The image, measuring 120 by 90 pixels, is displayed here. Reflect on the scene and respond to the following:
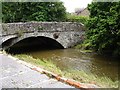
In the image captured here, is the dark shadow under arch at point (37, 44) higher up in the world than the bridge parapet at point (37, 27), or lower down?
lower down

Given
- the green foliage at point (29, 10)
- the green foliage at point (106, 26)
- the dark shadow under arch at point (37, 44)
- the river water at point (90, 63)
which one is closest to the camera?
the river water at point (90, 63)

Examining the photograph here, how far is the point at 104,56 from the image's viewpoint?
2041 cm

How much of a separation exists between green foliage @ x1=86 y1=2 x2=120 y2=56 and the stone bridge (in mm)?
4800

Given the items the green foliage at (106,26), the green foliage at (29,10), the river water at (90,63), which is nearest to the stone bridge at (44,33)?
the river water at (90,63)

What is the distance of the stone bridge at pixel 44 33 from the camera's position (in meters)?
21.9

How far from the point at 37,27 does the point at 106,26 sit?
23.5 ft

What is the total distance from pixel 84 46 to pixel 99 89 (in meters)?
18.7

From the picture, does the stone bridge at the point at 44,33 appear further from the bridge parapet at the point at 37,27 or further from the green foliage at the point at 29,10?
the green foliage at the point at 29,10

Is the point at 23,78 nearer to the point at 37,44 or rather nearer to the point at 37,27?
the point at 37,27

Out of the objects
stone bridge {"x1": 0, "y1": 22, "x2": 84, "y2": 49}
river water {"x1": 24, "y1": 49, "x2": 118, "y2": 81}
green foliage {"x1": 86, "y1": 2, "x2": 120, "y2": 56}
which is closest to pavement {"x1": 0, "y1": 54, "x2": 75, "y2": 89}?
river water {"x1": 24, "y1": 49, "x2": 118, "y2": 81}

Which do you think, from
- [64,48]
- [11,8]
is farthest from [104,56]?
[11,8]

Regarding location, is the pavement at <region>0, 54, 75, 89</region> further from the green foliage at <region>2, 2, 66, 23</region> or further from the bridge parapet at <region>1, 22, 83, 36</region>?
the green foliage at <region>2, 2, 66, 23</region>

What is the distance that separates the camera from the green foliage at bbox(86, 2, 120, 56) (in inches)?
716

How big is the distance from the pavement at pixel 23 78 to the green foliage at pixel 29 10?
2173cm
